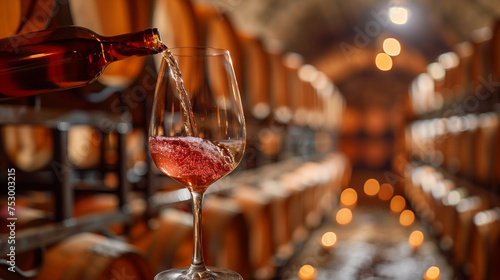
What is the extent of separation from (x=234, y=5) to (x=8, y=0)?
4941mm

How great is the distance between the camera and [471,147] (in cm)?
335

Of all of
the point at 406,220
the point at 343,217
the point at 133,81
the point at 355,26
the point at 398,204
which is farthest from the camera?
the point at 355,26

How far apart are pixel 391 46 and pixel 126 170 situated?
30.7ft

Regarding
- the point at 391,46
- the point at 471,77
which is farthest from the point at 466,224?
the point at 391,46

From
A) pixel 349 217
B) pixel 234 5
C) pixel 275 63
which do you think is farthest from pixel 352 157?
pixel 275 63

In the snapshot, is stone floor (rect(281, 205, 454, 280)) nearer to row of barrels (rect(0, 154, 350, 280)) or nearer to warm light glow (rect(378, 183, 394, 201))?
row of barrels (rect(0, 154, 350, 280))

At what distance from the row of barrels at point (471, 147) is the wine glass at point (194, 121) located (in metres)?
2.23

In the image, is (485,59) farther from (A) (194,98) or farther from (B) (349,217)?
(B) (349,217)

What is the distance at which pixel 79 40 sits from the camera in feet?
2.75

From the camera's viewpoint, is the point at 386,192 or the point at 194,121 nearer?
the point at 194,121

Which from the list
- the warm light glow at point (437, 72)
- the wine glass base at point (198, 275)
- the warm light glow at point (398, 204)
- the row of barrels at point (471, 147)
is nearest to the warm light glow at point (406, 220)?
the warm light glow at point (398, 204)

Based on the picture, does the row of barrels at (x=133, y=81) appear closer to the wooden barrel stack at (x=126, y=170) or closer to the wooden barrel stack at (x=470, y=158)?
the wooden barrel stack at (x=126, y=170)

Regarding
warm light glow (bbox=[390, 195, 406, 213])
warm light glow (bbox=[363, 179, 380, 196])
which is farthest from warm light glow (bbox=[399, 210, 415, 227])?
warm light glow (bbox=[363, 179, 380, 196])

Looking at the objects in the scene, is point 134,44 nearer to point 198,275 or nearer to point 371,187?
point 198,275
